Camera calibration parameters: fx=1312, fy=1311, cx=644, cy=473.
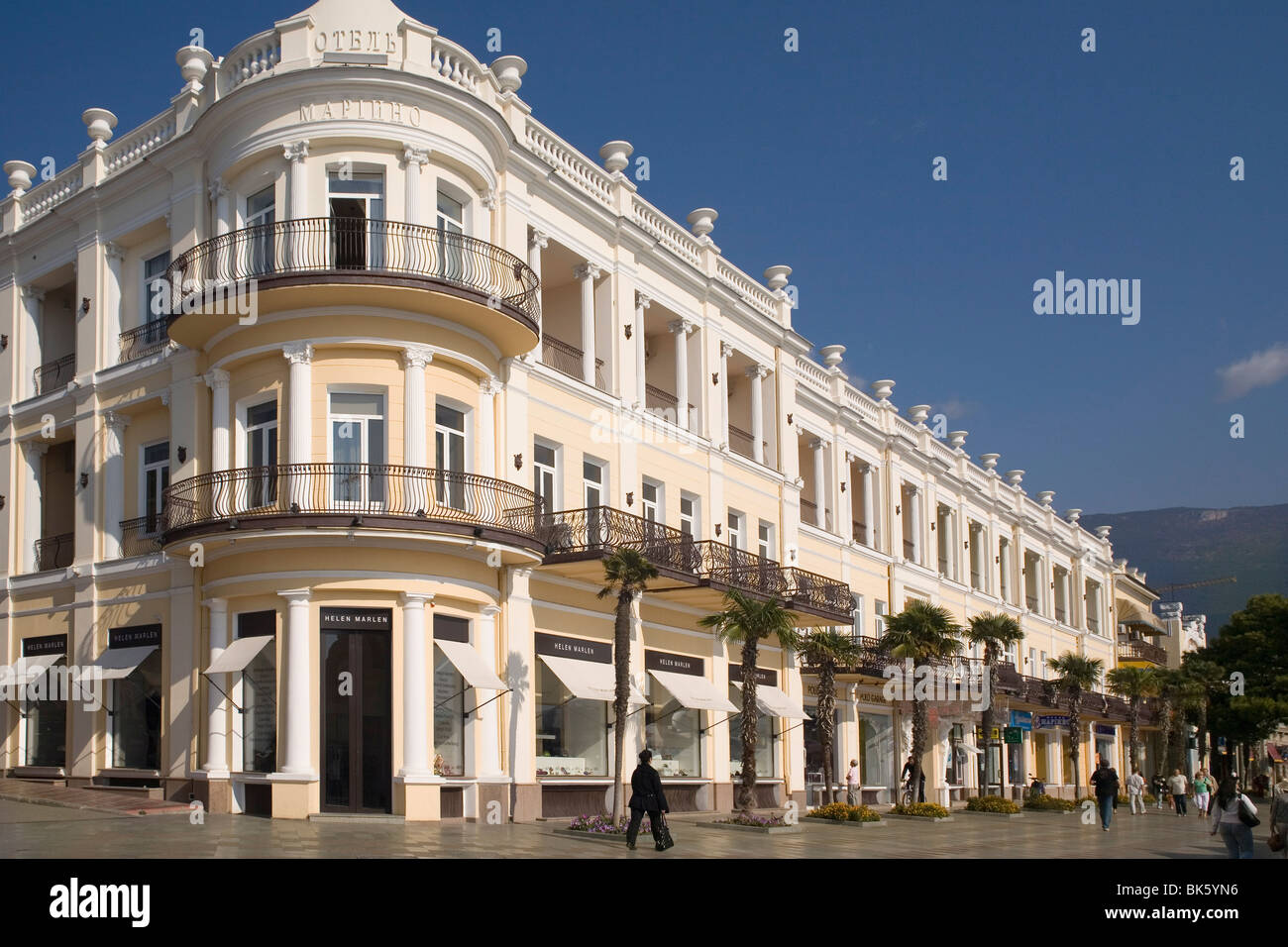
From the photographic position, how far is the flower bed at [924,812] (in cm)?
3584

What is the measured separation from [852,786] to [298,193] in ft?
82.9

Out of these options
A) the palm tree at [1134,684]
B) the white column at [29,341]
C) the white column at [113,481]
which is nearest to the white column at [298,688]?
the white column at [113,481]

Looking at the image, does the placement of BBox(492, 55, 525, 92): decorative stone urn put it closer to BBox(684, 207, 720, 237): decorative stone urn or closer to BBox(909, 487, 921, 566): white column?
BBox(684, 207, 720, 237): decorative stone urn

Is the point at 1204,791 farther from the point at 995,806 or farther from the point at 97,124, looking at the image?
the point at 97,124

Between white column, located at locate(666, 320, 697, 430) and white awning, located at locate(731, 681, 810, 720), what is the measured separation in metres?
7.49

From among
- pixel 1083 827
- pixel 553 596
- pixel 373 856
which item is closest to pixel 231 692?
pixel 553 596

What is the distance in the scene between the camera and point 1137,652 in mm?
81688

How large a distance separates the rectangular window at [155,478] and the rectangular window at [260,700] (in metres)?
5.18

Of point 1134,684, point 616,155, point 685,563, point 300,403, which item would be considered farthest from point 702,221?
point 1134,684

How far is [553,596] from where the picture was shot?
93.9ft

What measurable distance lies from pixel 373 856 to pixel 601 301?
59.5 feet

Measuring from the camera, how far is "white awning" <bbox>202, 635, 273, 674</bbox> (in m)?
23.8

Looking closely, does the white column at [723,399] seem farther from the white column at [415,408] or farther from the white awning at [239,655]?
the white awning at [239,655]

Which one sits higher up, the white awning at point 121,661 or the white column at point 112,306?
the white column at point 112,306
